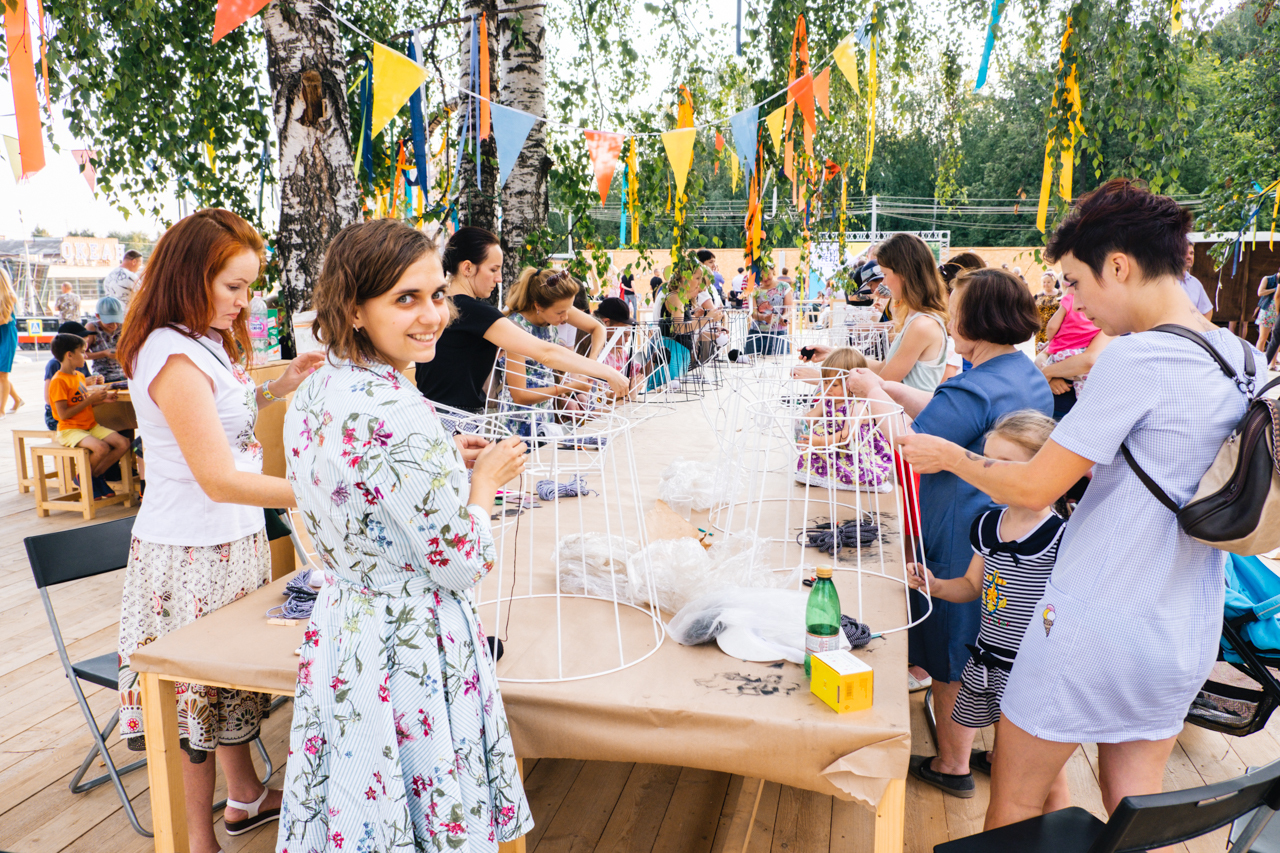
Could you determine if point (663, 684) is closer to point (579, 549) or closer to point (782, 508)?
point (579, 549)

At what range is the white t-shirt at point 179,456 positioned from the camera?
5.12 ft

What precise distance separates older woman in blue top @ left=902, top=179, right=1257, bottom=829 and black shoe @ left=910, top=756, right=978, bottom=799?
88 cm

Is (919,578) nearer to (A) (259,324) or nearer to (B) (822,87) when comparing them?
(B) (822,87)

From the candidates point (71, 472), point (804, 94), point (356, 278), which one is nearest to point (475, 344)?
point (356, 278)

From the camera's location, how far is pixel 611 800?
2.11 meters

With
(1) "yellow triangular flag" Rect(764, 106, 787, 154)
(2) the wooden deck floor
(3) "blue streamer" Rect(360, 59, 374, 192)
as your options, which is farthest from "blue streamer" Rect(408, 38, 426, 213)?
(2) the wooden deck floor

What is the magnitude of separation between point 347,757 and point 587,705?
39cm

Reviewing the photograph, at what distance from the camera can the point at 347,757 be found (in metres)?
1.07

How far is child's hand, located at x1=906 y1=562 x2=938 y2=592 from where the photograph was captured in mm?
1785

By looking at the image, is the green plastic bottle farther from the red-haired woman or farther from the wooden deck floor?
the red-haired woman

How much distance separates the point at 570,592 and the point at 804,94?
3.12 metres

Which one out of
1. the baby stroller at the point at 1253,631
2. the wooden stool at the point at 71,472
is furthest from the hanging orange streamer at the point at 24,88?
the baby stroller at the point at 1253,631

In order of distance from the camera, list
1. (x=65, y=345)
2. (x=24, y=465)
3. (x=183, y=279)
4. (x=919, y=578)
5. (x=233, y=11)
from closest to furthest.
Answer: (x=183, y=279), (x=919, y=578), (x=233, y=11), (x=65, y=345), (x=24, y=465)

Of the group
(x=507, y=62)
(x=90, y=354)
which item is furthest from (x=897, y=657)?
(x=90, y=354)
